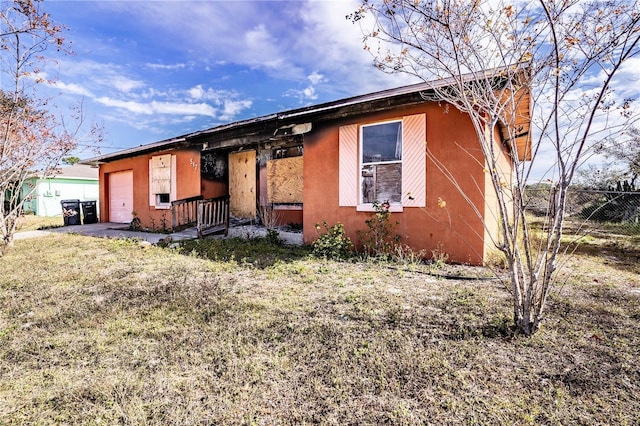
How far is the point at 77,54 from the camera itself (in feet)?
18.7

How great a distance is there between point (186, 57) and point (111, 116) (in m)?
3.49

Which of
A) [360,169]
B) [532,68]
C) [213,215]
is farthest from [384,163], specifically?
[213,215]

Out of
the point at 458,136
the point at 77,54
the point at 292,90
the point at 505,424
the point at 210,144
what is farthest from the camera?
the point at 292,90

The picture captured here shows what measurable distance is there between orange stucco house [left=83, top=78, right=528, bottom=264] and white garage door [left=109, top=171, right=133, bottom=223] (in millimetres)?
4088

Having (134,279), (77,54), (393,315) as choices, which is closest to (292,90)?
(77,54)

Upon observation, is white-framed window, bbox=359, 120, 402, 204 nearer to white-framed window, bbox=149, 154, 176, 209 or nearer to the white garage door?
white-framed window, bbox=149, 154, 176, 209

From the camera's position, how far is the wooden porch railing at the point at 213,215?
802 cm

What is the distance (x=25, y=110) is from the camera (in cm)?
640

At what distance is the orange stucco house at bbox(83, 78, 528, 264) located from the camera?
17.4ft

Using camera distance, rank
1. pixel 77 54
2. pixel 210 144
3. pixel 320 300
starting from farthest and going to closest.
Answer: pixel 210 144 < pixel 77 54 < pixel 320 300

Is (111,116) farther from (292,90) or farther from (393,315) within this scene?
(393,315)

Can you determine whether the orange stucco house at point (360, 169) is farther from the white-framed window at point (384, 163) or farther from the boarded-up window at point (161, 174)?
the boarded-up window at point (161, 174)

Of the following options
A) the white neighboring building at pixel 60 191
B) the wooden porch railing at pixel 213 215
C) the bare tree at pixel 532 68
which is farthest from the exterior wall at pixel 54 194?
the bare tree at pixel 532 68

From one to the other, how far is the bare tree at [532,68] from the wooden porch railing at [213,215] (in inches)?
253
